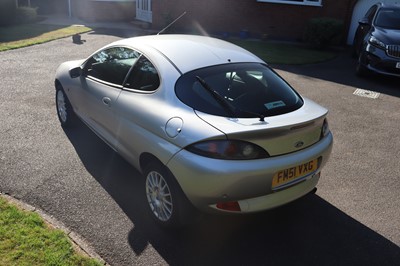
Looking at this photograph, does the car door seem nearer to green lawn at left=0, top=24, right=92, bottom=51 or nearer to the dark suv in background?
the dark suv in background

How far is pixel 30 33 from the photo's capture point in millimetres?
14562

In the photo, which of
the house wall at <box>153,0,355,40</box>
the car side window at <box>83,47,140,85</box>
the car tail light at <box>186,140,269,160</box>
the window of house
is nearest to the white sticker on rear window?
the car tail light at <box>186,140,269,160</box>

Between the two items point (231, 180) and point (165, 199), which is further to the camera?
point (165, 199)

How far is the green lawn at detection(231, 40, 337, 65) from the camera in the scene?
11160mm

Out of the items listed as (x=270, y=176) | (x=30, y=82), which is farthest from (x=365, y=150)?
(x=30, y=82)

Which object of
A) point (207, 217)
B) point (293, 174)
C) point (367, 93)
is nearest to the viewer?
point (293, 174)

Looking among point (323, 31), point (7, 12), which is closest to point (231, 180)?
point (323, 31)

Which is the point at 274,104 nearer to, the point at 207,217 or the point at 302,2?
the point at 207,217

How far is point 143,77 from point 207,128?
1177mm

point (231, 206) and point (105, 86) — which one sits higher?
point (105, 86)

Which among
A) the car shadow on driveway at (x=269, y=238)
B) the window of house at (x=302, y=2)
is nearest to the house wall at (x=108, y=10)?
the window of house at (x=302, y=2)

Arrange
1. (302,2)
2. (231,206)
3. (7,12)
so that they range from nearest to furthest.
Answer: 1. (231,206)
2. (302,2)
3. (7,12)

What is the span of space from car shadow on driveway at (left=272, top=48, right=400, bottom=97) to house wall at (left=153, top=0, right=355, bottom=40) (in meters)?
3.41

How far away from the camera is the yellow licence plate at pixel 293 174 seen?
9.87 feet
